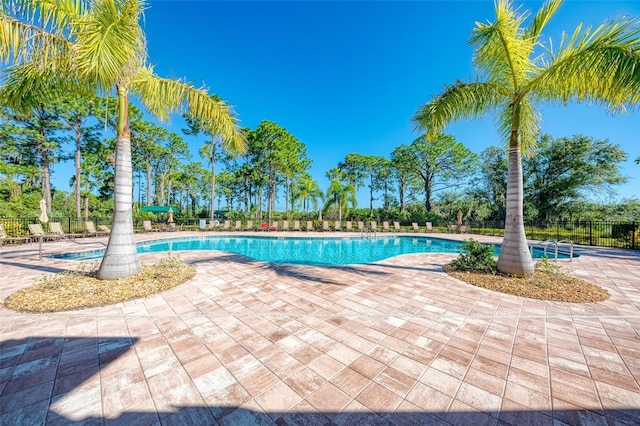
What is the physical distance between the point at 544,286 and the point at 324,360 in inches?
192

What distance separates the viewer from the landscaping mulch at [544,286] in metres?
4.07

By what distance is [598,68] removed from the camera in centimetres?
363

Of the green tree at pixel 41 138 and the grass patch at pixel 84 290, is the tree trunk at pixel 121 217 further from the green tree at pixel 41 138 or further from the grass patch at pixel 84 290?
the green tree at pixel 41 138

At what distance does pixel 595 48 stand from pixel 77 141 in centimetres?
2611

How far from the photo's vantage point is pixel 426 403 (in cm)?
180

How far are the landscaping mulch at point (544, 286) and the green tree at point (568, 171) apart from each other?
19221mm

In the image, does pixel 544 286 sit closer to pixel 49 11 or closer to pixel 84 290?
pixel 84 290

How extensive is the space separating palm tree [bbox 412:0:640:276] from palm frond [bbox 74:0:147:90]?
6111 mm

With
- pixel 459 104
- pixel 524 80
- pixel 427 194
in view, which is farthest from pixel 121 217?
pixel 427 194

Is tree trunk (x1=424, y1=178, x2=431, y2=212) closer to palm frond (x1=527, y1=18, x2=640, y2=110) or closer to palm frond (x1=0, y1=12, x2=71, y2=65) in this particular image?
palm frond (x1=527, y1=18, x2=640, y2=110)

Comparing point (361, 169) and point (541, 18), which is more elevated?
point (361, 169)

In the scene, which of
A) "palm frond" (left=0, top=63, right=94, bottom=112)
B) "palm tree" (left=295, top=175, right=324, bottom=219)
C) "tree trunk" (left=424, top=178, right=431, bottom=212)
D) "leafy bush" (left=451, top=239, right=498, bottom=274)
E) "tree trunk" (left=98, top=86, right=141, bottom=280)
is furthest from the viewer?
"tree trunk" (left=424, top=178, right=431, bottom=212)

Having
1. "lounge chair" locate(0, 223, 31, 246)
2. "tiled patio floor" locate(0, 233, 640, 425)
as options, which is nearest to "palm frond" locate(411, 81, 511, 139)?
"tiled patio floor" locate(0, 233, 640, 425)

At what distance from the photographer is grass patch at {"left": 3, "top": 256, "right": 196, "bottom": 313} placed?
345cm
